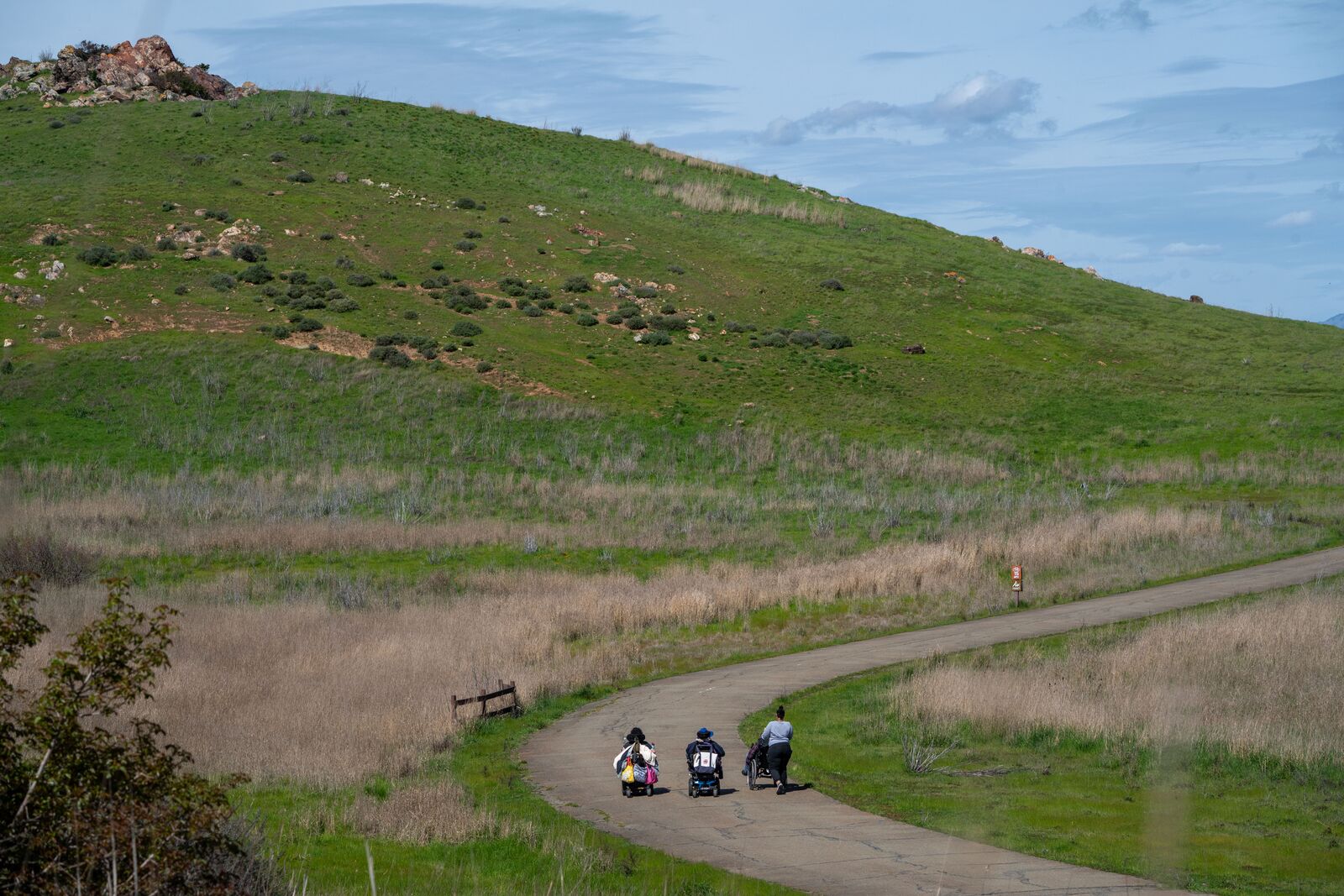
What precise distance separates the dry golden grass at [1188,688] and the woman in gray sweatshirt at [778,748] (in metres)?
5.89

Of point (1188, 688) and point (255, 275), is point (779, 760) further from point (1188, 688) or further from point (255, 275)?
point (255, 275)

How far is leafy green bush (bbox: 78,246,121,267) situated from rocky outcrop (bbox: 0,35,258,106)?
42.6 meters

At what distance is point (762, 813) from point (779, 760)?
1.12 metres

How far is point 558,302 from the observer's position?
84.6 m

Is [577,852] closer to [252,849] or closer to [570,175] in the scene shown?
[252,849]

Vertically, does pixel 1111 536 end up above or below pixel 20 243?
below

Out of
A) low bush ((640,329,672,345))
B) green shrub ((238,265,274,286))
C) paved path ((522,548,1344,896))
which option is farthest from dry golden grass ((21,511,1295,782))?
green shrub ((238,265,274,286))

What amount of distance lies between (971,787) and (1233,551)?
2868 cm

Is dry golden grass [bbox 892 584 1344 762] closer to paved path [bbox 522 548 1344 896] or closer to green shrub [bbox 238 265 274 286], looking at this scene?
paved path [bbox 522 548 1344 896]

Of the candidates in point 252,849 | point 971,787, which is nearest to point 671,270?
Answer: point 971,787

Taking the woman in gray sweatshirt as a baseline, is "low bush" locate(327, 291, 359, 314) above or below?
above

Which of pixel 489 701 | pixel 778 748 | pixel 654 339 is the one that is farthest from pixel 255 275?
pixel 778 748

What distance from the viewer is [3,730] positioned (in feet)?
30.7

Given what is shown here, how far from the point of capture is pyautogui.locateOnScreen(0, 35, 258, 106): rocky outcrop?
115 metres
